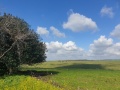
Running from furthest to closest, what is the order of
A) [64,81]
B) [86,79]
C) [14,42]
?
[14,42], [86,79], [64,81]

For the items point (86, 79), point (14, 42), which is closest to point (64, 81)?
point (86, 79)

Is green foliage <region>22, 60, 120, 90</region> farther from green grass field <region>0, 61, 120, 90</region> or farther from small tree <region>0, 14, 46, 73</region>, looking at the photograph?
Result: small tree <region>0, 14, 46, 73</region>

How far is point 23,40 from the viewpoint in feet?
174

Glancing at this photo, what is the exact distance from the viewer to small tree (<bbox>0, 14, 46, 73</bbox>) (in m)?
51.6

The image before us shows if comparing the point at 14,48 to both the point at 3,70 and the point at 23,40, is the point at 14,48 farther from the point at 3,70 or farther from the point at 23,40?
the point at 3,70

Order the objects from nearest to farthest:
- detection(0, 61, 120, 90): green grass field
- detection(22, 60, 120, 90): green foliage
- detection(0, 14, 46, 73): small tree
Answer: detection(0, 61, 120, 90): green grass field → detection(22, 60, 120, 90): green foliage → detection(0, 14, 46, 73): small tree

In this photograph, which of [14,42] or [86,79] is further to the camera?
[14,42]

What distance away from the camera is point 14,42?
51875mm

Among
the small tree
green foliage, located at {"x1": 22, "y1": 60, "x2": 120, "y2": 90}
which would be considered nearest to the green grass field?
green foliage, located at {"x1": 22, "y1": 60, "x2": 120, "y2": 90}

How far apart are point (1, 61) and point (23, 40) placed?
6.15 metres

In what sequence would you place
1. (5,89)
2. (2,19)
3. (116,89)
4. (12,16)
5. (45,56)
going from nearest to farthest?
1. (5,89)
2. (116,89)
3. (2,19)
4. (12,16)
5. (45,56)

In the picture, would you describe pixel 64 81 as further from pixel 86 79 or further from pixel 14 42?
pixel 14 42

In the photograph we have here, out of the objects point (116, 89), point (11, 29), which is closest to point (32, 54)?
point (11, 29)

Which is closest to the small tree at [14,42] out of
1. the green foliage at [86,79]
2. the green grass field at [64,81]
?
the green grass field at [64,81]
